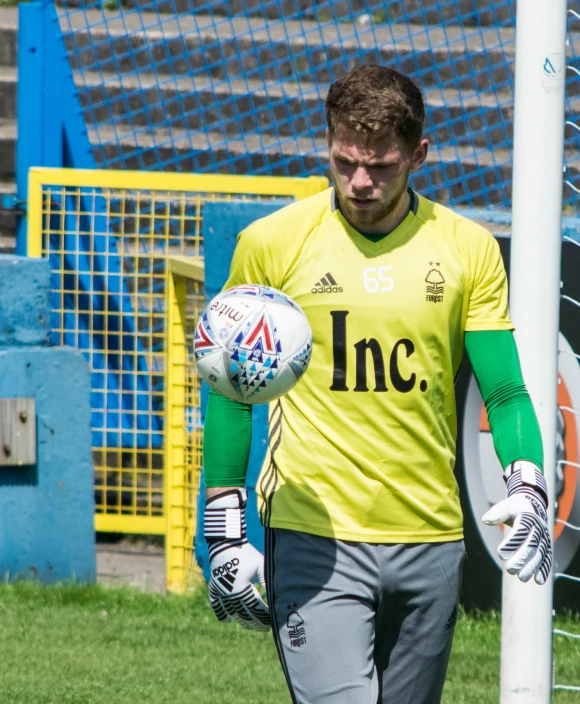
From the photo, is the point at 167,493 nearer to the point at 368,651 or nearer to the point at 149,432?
the point at 149,432

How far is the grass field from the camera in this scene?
5516 millimetres

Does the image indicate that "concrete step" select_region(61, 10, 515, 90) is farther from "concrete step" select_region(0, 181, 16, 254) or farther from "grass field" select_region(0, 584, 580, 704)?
"grass field" select_region(0, 584, 580, 704)

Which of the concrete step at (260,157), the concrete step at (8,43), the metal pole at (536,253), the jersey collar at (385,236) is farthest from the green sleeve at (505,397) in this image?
the concrete step at (8,43)

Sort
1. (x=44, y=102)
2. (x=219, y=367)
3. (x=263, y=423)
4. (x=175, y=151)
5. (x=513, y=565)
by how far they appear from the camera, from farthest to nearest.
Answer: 1. (x=175, y=151)
2. (x=44, y=102)
3. (x=263, y=423)
4. (x=219, y=367)
5. (x=513, y=565)

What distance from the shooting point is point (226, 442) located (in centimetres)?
358

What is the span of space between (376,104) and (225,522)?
115 cm

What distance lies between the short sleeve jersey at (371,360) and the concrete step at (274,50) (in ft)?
24.8

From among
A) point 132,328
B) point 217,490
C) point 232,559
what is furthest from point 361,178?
point 132,328

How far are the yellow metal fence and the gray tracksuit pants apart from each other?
367 cm

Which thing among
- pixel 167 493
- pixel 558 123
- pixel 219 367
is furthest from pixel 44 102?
pixel 219 367

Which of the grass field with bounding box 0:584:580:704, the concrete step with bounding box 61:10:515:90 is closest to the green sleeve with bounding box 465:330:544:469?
the grass field with bounding box 0:584:580:704

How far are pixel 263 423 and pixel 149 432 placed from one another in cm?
146

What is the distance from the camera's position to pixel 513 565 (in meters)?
3.22

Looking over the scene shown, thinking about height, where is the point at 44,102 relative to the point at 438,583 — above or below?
above
